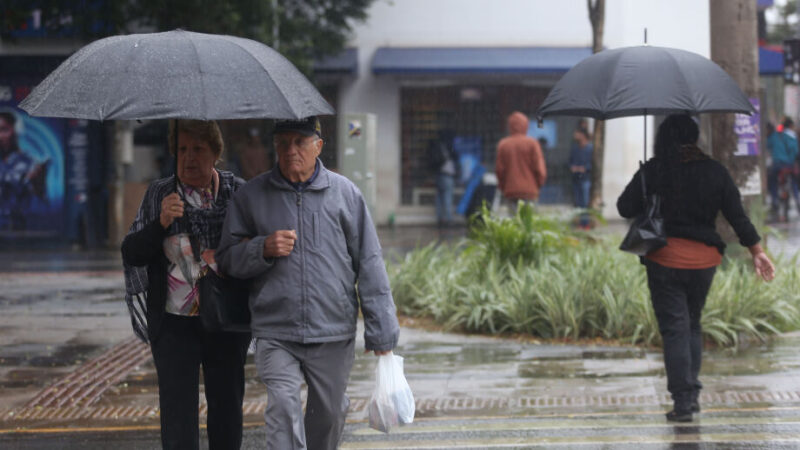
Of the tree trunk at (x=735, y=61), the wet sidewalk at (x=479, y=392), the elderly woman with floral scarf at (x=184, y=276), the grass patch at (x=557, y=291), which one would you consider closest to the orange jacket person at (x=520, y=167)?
the grass patch at (x=557, y=291)

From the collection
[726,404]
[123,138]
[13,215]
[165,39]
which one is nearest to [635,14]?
[123,138]

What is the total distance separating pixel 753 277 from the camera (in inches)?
408

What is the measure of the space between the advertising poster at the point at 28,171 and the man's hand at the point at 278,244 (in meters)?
17.0

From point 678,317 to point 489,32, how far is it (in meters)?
18.9

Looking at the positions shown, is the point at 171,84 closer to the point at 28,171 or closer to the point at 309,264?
the point at 309,264

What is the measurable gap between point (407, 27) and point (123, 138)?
736 cm

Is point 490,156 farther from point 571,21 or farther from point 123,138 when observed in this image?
point 123,138

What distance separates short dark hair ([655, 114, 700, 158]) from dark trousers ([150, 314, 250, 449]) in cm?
292

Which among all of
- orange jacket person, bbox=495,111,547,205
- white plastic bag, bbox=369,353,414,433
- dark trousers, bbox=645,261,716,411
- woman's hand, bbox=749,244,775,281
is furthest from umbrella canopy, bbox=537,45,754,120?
orange jacket person, bbox=495,111,547,205

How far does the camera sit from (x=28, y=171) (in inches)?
821

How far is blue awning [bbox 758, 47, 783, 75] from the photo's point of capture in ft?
79.8

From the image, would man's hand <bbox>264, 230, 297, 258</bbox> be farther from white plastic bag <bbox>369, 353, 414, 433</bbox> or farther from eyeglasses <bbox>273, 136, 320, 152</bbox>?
white plastic bag <bbox>369, 353, 414, 433</bbox>

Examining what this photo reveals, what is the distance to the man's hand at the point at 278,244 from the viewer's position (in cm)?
485

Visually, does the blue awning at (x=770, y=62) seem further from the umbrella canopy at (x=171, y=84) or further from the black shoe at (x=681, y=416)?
the umbrella canopy at (x=171, y=84)
